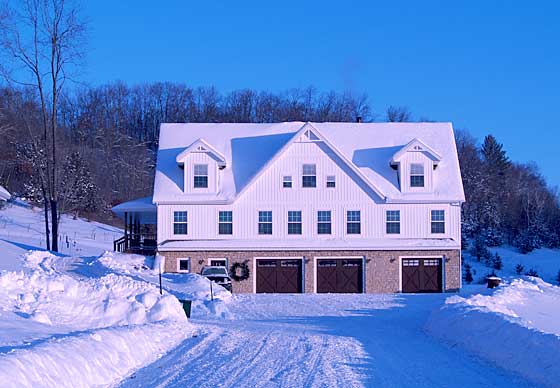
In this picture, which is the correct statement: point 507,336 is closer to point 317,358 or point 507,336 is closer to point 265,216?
point 317,358

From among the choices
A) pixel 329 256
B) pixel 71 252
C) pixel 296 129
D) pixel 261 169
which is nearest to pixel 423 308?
pixel 329 256

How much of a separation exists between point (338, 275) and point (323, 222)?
291 centimetres

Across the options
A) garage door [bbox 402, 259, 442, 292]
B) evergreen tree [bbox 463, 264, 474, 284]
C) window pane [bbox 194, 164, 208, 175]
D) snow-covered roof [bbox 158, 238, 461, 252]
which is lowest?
evergreen tree [bbox 463, 264, 474, 284]

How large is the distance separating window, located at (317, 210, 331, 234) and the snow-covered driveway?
1667 centimetres

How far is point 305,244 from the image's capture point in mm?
39938

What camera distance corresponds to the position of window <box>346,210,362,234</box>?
4050cm

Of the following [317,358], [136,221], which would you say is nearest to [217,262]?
[136,221]

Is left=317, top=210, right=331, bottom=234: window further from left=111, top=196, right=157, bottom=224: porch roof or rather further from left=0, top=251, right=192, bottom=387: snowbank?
left=0, top=251, right=192, bottom=387: snowbank

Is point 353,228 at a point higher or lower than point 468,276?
higher

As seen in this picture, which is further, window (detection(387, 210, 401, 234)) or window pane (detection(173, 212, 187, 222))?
window (detection(387, 210, 401, 234))

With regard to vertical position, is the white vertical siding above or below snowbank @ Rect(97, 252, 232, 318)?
above

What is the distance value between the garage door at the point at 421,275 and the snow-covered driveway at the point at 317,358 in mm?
16283

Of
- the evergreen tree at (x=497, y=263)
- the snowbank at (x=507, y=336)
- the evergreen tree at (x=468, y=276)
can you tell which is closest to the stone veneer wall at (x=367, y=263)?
the evergreen tree at (x=468, y=276)

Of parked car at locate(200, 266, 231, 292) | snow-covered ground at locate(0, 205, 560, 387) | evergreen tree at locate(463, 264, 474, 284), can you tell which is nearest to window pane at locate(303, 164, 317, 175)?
parked car at locate(200, 266, 231, 292)
